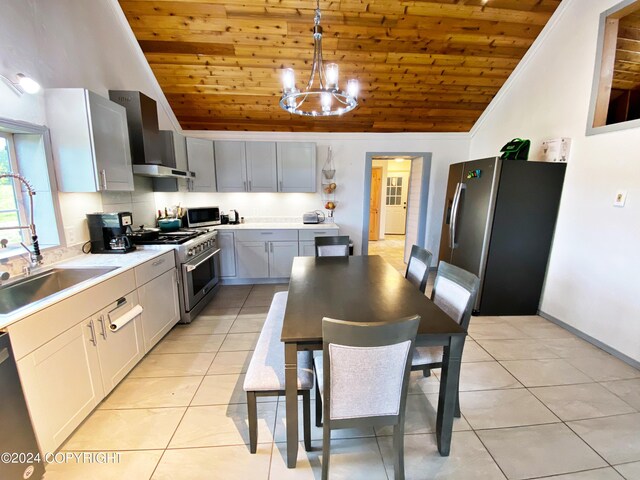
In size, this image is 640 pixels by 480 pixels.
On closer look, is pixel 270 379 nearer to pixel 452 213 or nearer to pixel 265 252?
pixel 265 252

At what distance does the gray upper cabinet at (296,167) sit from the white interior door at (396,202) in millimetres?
4453

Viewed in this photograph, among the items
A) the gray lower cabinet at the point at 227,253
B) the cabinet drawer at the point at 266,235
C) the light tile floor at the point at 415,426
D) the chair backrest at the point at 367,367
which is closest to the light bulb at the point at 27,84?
the light tile floor at the point at 415,426

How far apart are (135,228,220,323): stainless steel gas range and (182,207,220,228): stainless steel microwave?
1.09 feet

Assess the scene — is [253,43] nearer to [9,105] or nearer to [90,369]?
[9,105]

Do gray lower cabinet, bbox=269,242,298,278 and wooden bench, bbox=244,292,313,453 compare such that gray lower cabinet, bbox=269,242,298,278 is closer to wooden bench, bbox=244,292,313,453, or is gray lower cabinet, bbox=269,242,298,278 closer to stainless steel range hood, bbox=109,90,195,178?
stainless steel range hood, bbox=109,90,195,178

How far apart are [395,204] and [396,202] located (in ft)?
0.22

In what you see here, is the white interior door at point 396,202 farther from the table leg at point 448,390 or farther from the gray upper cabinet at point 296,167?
the table leg at point 448,390

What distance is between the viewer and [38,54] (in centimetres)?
201

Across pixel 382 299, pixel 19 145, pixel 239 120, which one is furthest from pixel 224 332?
pixel 239 120

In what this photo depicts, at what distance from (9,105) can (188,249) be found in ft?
5.27

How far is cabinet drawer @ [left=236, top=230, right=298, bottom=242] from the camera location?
13.1ft

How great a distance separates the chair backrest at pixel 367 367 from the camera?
1.07 m

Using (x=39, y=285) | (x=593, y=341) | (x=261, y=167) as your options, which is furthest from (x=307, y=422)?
(x=261, y=167)

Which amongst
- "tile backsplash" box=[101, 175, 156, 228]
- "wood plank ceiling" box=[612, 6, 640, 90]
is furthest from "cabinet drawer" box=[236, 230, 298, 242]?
"wood plank ceiling" box=[612, 6, 640, 90]
